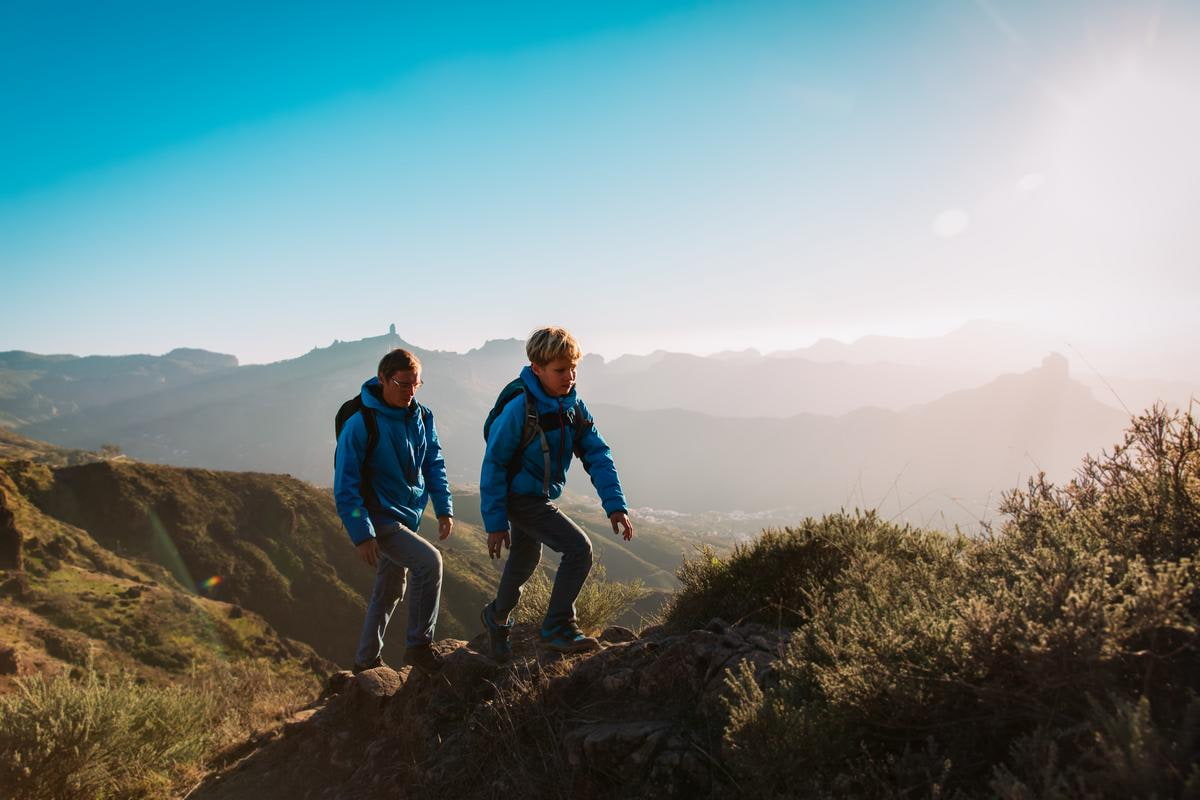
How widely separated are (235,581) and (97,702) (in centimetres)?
5063

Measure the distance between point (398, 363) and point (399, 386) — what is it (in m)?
0.20

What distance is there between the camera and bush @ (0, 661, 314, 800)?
158 inches

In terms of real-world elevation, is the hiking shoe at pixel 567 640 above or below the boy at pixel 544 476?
below

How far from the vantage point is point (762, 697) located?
7.40 feet

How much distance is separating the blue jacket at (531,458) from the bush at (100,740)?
11.0 feet

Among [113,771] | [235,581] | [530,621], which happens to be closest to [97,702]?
[113,771]

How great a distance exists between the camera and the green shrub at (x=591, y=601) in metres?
6.13

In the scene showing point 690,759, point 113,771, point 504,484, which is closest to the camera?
point 690,759

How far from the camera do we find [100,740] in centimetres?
431

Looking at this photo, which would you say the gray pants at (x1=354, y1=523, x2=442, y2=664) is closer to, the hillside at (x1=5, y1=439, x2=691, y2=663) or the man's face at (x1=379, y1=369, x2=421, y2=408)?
the man's face at (x1=379, y1=369, x2=421, y2=408)

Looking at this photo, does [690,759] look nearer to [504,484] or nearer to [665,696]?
[665,696]

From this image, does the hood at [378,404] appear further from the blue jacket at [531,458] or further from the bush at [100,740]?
the bush at [100,740]

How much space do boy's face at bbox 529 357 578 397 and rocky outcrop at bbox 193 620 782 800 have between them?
70.6 inches

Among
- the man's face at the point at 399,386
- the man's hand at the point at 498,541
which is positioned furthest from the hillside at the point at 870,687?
the man's face at the point at 399,386
